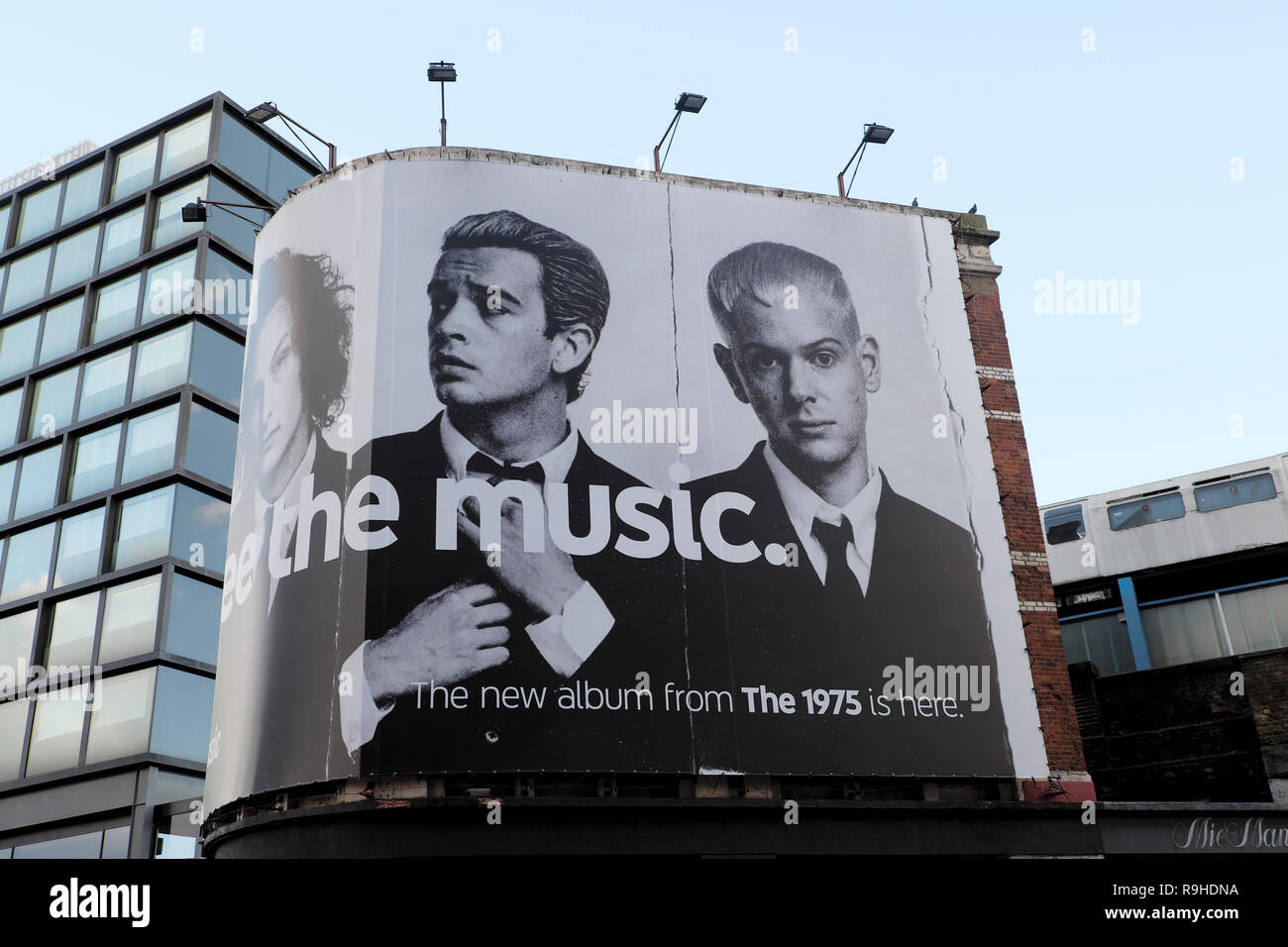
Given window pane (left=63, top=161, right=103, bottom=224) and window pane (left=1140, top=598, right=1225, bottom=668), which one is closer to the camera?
window pane (left=1140, top=598, right=1225, bottom=668)

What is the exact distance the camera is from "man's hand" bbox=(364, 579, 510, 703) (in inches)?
715

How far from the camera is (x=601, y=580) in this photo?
19.4 metres

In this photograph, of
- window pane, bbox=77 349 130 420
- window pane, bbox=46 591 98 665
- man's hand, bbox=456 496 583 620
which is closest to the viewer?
man's hand, bbox=456 496 583 620

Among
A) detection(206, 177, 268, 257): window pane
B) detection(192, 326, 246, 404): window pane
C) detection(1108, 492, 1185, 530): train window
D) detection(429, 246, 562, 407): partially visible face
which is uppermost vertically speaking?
detection(206, 177, 268, 257): window pane

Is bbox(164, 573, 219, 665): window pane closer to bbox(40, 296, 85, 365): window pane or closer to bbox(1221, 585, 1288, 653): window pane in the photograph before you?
bbox(40, 296, 85, 365): window pane

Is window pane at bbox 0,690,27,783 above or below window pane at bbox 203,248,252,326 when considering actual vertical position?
below

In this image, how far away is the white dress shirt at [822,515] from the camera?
20594 millimetres

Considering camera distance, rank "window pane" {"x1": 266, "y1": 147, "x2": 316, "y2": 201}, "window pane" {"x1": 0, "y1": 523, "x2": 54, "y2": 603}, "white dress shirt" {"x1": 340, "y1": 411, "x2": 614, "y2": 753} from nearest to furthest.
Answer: "white dress shirt" {"x1": 340, "y1": 411, "x2": 614, "y2": 753} → "window pane" {"x1": 0, "y1": 523, "x2": 54, "y2": 603} → "window pane" {"x1": 266, "y1": 147, "x2": 316, "y2": 201}

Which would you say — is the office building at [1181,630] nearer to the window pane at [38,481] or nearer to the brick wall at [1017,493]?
the brick wall at [1017,493]

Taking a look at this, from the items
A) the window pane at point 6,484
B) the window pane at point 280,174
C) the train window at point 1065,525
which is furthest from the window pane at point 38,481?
the train window at point 1065,525

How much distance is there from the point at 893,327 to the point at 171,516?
1860cm

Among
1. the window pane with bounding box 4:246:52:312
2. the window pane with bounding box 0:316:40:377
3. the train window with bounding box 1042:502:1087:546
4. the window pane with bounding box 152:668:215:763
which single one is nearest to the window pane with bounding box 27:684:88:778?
the window pane with bounding box 152:668:215:763

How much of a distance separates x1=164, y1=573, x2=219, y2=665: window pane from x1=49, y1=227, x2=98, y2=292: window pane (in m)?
11.5
